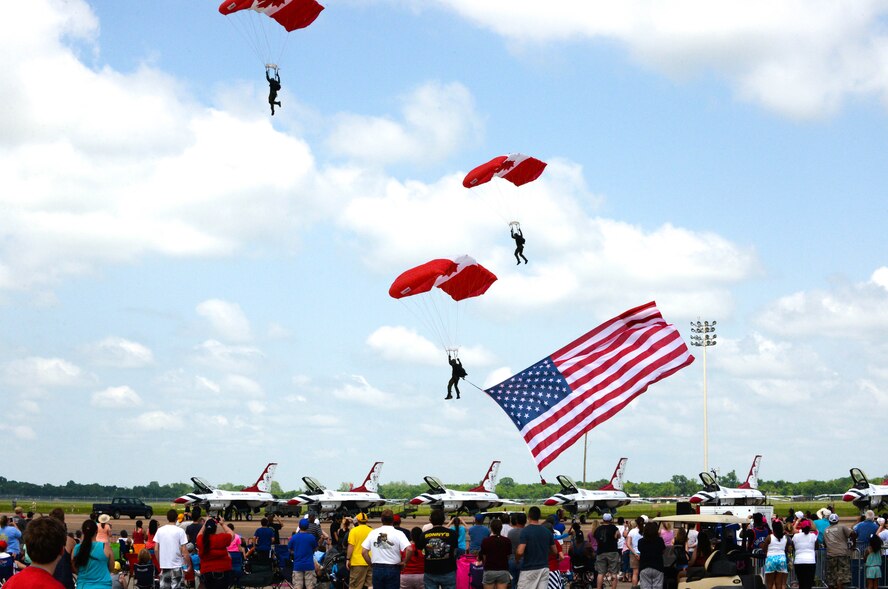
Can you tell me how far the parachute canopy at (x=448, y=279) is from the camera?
24.9 m

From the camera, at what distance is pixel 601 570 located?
1762cm

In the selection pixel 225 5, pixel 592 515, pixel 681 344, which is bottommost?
pixel 592 515

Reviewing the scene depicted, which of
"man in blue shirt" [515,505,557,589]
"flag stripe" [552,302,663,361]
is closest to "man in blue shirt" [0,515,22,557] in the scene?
"man in blue shirt" [515,505,557,589]

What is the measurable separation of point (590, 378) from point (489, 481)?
4068cm

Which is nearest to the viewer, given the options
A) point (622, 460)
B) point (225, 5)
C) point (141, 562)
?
point (141, 562)

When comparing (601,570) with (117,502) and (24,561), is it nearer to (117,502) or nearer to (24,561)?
(24,561)

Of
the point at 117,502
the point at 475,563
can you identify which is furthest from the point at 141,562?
the point at 117,502

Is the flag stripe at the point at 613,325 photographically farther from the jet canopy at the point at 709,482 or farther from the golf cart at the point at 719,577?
the jet canopy at the point at 709,482

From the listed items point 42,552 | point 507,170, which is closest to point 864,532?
point 507,170

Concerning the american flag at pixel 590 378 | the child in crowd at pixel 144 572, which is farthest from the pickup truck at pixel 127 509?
the child in crowd at pixel 144 572

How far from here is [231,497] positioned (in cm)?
5191

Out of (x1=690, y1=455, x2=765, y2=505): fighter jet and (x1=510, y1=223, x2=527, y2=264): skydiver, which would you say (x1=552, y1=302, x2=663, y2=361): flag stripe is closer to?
(x1=510, y1=223, x2=527, y2=264): skydiver

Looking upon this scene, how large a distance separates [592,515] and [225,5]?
45.8 meters

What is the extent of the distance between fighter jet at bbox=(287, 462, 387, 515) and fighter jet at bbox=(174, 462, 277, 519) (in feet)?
7.10
